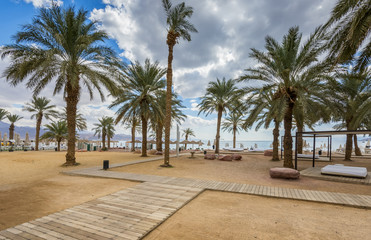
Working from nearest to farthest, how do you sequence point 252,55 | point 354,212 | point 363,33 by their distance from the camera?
point 354,212, point 363,33, point 252,55

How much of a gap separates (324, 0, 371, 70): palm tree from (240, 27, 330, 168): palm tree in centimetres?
178

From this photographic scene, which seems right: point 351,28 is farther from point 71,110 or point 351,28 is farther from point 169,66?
point 71,110

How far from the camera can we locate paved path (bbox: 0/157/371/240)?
350 cm

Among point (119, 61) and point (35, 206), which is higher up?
point (119, 61)

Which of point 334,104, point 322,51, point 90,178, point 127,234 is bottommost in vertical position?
point 90,178

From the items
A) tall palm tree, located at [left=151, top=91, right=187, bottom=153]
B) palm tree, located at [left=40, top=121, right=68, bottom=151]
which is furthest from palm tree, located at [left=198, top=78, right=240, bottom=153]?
palm tree, located at [left=40, top=121, right=68, bottom=151]

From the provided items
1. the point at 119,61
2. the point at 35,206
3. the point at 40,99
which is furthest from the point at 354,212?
the point at 40,99

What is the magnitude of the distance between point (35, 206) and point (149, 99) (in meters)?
14.4

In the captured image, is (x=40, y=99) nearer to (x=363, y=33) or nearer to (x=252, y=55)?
(x=252, y=55)

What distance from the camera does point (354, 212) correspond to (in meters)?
4.94

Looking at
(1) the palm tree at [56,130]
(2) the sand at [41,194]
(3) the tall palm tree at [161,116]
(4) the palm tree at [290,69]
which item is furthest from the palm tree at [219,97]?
(1) the palm tree at [56,130]

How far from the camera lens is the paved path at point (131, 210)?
3502 mm

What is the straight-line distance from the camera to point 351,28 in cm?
610

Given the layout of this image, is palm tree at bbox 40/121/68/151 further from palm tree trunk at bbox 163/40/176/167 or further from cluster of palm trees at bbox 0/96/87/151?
palm tree trunk at bbox 163/40/176/167
